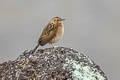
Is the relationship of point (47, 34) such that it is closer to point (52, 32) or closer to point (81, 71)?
point (52, 32)

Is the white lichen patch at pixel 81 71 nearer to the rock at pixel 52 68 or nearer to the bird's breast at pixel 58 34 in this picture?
the rock at pixel 52 68

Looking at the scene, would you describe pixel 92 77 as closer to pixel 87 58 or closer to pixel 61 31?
pixel 87 58

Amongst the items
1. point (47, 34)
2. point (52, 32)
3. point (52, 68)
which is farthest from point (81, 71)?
point (52, 32)

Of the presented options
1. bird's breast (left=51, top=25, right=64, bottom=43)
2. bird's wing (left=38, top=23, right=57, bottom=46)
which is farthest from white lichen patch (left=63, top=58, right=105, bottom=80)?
bird's breast (left=51, top=25, right=64, bottom=43)

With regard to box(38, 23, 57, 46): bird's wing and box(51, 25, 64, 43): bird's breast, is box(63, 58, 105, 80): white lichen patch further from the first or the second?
box(51, 25, 64, 43): bird's breast

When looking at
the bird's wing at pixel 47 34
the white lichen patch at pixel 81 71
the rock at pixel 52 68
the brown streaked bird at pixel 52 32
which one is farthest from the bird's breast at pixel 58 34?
the white lichen patch at pixel 81 71

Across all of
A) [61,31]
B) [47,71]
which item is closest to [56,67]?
[47,71]
